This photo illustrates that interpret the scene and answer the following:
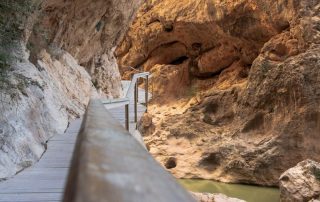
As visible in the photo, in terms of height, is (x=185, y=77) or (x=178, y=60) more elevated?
(x=178, y=60)

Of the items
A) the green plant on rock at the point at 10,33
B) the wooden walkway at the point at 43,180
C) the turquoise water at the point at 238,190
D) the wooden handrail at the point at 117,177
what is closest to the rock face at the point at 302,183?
the turquoise water at the point at 238,190

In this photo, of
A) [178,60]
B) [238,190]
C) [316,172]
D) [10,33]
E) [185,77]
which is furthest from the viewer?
[178,60]

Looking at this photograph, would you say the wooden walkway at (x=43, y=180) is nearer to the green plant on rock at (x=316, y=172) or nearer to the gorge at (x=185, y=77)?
the gorge at (x=185, y=77)

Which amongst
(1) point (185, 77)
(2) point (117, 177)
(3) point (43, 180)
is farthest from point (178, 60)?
(2) point (117, 177)

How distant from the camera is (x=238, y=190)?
44.0 ft

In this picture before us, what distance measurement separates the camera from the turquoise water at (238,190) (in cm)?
1250

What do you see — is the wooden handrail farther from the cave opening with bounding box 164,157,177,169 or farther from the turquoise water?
the cave opening with bounding box 164,157,177,169

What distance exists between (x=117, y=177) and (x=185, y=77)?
72.5 feet

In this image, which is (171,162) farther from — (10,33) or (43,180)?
(43,180)

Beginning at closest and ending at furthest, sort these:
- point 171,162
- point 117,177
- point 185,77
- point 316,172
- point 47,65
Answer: point 117,177 < point 47,65 < point 316,172 < point 171,162 < point 185,77

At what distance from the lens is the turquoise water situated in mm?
12502

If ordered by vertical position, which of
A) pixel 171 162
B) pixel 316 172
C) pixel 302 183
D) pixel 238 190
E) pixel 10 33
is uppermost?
pixel 10 33

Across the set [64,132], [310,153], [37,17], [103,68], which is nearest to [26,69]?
[64,132]

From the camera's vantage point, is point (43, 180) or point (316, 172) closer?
point (43, 180)
